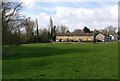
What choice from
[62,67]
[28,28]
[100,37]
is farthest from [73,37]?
[62,67]

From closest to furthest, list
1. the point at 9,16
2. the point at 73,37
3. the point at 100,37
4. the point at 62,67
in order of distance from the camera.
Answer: the point at 62,67 < the point at 9,16 < the point at 100,37 < the point at 73,37

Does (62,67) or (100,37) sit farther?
(100,37)

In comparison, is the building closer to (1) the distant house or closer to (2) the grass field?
(1) the distant house

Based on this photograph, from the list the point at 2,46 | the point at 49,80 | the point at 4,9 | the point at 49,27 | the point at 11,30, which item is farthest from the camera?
the point at 49,27

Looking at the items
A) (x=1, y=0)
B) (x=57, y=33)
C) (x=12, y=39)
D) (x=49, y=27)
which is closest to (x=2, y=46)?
(x=12, y=39)

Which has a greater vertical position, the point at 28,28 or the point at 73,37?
the point at 28,28

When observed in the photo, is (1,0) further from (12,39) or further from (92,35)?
(92,35)

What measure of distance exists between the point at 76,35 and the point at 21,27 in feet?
393

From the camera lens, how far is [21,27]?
1813 inches

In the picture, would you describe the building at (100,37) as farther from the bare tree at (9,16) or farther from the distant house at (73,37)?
the bare tree at (9,16)

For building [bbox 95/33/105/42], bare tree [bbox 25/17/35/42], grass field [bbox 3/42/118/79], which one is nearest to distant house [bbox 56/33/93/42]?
building [bbox 95/33/105/42]

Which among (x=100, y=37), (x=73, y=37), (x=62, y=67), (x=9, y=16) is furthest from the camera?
(x=73, y=37)

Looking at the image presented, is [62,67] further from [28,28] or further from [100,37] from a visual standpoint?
[100,37]

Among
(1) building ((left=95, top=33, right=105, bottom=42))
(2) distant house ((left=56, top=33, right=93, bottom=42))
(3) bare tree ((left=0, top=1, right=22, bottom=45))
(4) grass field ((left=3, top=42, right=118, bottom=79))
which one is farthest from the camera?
(1) building ((left=95, top=33, right=105, bottom=42))
